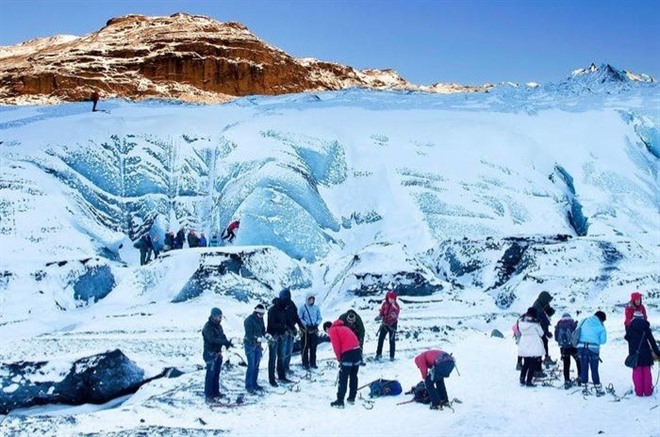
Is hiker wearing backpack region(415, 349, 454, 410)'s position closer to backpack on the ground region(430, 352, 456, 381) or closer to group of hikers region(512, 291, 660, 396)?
backpack on the ground region(430, 352, 456, 381)

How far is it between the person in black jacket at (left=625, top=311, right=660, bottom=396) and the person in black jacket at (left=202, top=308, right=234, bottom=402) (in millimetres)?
6441

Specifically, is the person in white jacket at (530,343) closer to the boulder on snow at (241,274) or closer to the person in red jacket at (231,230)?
the boulder on snow at (241,274)

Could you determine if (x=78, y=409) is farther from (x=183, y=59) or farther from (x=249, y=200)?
(x=183, y=59)

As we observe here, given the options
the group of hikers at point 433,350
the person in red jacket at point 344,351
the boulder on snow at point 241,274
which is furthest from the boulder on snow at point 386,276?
the person in red jacket at point 344,351

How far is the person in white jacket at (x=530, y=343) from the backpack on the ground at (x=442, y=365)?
1940mm

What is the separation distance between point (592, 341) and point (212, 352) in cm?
615

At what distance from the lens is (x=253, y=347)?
12.6 metres

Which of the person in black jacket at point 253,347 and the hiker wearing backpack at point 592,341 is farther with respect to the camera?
the person in black jacket at point 253,347

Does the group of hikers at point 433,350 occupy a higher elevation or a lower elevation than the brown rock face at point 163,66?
lower

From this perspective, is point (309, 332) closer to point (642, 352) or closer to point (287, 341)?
point (287, 341)

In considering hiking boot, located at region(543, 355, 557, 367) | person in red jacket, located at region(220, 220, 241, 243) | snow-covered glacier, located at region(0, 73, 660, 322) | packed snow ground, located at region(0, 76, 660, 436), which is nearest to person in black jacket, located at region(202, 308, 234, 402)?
packed snow ground, located at region(0, 76, 660, 436)

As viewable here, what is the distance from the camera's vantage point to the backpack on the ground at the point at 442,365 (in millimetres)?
10758

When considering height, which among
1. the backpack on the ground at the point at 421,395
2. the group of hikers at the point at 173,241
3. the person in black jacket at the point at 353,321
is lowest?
the backpack on the ground at the point at 421,395

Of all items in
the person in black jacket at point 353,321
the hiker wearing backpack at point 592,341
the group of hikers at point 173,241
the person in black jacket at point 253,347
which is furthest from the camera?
the group of hikers at point 173,241
